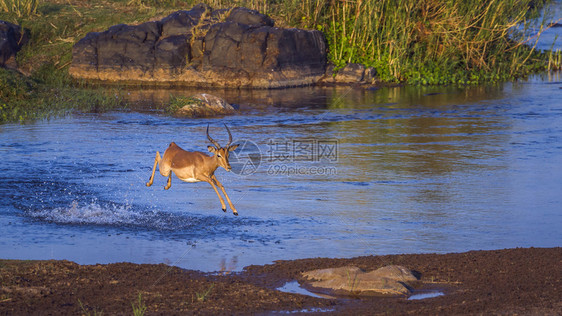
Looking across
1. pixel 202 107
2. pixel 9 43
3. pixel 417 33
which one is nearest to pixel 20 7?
pixel 9 43

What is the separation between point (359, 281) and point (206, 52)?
1650 cm

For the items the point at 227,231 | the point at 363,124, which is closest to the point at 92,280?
the point at 227,231

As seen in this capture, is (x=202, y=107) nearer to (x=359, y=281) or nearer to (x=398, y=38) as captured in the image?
(x=398, y=38)

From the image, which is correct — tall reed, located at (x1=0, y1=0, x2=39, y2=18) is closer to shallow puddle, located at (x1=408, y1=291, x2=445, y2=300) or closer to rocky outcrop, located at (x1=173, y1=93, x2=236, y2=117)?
rocky outcrop, located at (x1=173, y1=93, x2=236, y2=117)

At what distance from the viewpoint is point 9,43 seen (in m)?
23.5

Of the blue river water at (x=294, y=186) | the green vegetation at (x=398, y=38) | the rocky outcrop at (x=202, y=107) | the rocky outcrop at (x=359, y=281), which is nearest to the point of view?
the rocky outcrop at (x=359, y=281)

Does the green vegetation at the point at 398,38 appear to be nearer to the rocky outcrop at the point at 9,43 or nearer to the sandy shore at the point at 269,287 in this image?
the rocky outcrop at the point at 9,43

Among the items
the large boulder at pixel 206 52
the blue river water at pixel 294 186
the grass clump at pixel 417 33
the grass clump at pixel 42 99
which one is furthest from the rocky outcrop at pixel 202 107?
the grass clump at pixel 417 33

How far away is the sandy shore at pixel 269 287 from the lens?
6.19 m

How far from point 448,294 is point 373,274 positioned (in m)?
0.71

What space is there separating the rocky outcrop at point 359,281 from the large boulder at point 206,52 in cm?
1535

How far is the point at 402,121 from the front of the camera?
1730cm

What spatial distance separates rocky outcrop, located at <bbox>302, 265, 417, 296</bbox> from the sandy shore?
0.15 meters

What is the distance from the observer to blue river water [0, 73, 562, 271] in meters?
8.55
